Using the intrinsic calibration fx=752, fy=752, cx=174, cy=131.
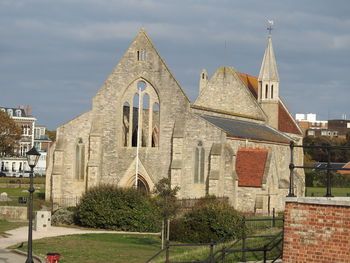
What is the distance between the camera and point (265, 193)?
2000 inches

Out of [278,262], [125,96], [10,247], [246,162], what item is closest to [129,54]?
[125,96]

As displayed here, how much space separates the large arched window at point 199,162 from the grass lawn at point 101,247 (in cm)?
1280

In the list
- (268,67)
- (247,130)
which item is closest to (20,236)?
(247,130)

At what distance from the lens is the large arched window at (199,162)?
51.0 metres

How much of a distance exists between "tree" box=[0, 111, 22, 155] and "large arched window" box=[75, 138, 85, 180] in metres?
53.5

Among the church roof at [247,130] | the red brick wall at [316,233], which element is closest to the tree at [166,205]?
the church roof at [247,130]

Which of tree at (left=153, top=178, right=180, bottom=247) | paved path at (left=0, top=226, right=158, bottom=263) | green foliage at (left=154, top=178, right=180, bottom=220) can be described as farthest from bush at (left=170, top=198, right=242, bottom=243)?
paved path at (left=0, top=226, right=158, bottom=263)

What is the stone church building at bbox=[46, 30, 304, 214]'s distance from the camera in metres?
50.5

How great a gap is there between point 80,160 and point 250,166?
12.3 m

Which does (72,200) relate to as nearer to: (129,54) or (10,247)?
(129,54)

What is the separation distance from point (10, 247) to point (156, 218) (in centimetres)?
1145

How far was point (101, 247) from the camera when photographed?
106ft

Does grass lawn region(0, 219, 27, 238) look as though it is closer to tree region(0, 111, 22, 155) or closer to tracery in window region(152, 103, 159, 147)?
tracery in window region(152, 103, 159, 147)

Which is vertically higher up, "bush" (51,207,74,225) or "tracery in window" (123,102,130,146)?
"tracery in window" (123,102,130,146)
